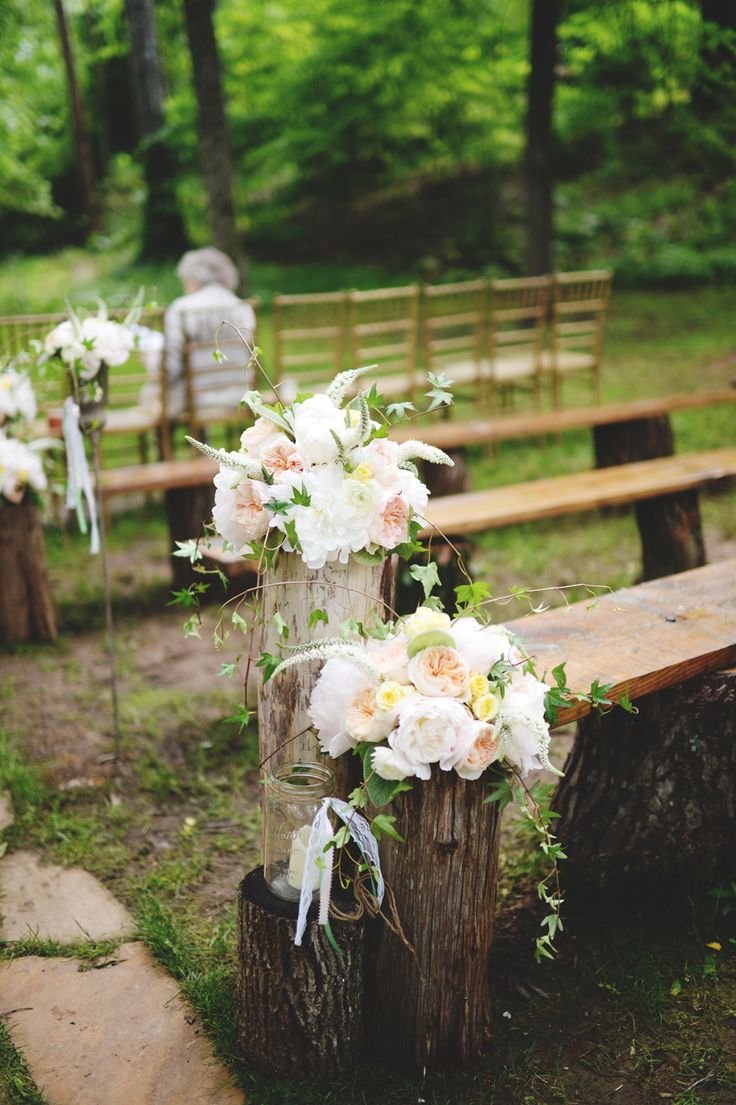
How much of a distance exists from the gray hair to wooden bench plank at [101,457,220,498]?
1.49 metres

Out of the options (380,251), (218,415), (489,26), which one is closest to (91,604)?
(218,415)

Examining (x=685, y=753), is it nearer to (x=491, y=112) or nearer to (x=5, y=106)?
(x=491, y=112)

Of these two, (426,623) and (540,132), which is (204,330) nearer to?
(426,623)

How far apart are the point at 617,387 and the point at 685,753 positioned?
22.9ft

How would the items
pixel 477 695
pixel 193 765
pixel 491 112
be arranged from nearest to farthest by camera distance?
pixel 477 695 < pixel 193 765 < pixel 491 112

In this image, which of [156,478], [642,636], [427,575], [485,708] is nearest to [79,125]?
[156,478]

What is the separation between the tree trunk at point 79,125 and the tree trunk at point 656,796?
15.9 metres

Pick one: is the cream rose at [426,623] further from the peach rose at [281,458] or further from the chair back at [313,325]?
the chair back at [313,325]

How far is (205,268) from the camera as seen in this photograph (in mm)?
6051

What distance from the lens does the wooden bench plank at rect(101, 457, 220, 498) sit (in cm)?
488

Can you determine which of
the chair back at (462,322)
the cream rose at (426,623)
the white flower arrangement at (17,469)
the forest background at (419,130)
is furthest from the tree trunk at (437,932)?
the forest background at (419,130)

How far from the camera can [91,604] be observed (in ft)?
17.0

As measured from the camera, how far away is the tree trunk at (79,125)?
16.2 m

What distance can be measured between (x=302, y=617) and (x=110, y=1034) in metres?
1.09
